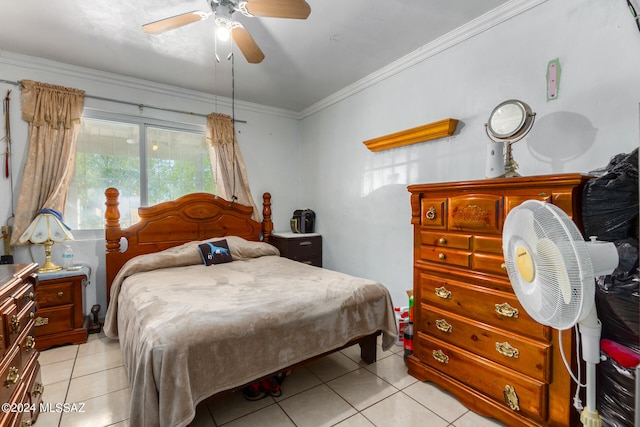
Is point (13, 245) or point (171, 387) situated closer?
point (171, 387)

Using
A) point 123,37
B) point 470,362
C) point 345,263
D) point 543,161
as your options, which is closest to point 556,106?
point 543,161

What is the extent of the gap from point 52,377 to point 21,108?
2414mm

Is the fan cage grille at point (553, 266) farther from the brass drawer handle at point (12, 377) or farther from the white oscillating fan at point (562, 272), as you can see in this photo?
the brass drawer handle at point (12, 377)

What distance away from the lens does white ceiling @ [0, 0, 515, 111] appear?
210cm

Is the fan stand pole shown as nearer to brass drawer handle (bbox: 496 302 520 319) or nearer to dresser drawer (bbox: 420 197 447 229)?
brass drawer handle (bbox: 496 302 520 319)

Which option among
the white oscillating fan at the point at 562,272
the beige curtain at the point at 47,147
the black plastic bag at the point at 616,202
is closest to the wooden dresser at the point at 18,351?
the beige curtain at the point at 47,147

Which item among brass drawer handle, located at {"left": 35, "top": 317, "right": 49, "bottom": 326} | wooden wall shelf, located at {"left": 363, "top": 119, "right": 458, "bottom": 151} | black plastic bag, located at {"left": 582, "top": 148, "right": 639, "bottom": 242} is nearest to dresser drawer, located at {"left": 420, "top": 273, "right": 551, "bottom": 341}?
black plastic bag, located at {"left": 582, "top": 148, "right": 639, "bottom": 242}

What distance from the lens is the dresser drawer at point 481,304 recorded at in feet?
5.10

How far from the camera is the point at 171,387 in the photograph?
4.25 feet

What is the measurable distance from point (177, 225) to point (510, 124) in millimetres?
3242

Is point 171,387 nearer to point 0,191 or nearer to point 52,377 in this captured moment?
point 52,377

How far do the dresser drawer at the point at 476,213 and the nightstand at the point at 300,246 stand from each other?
87.0 inches

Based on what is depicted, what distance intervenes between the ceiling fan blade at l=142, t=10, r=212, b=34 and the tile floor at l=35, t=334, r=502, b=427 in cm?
217

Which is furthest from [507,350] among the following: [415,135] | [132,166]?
[132,166]
